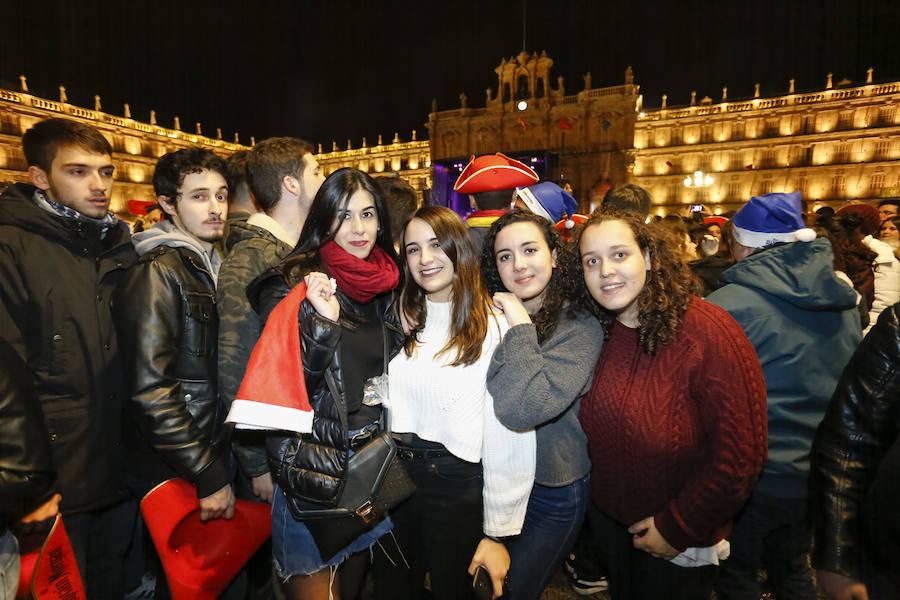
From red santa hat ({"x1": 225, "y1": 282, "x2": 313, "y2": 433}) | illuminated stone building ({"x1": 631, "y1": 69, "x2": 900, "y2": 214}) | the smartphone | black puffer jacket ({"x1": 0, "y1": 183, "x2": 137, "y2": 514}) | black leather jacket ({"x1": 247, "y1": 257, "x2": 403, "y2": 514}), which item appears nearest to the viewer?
red santa hat ({"x1": 225, "y1": 282, "x2": 313, "y2": 433})

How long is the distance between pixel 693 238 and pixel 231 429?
6.47m

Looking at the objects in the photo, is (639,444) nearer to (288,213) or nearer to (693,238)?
(288,213)

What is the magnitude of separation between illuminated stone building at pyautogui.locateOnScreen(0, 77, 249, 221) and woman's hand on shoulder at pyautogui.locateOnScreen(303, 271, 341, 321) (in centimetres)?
2912

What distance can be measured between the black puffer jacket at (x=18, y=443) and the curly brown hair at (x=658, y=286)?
7.21 feet

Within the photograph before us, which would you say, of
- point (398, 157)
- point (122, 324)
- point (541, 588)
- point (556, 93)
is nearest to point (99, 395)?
point (122, 324)

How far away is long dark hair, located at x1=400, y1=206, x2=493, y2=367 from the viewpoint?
1.90 metres

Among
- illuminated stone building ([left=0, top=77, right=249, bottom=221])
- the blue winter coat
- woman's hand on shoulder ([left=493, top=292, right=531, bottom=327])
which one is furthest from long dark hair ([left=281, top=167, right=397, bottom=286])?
illuminated stone building ([left=0, top=77, right=249, bottom=221])

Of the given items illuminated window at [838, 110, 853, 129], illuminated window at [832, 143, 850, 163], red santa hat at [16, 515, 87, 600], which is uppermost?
illuminated window at [838, 110, 853, 129]

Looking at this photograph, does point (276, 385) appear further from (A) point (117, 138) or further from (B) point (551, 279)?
(A) point (117, 138)

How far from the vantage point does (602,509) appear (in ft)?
6.33

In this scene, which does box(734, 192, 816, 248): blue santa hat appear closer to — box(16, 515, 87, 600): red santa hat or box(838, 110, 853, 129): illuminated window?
box(16, 515, 87, 600): red santa hat

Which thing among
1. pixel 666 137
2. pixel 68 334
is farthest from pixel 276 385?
pixel 666 137

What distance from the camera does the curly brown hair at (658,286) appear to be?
171 centimetres

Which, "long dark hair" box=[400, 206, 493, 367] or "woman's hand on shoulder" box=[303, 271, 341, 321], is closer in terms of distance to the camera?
"woman's hand on shoulder" box=[303, 271, 341, 321]
